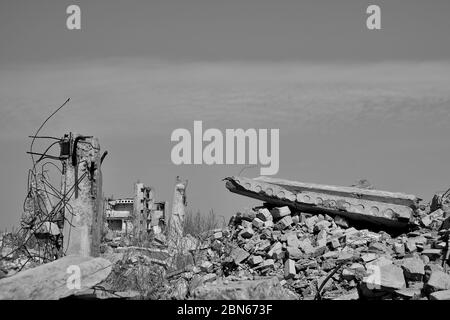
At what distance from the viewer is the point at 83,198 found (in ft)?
35.4

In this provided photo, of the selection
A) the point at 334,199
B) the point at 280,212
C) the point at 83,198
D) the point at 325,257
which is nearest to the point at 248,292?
the point at 325,257

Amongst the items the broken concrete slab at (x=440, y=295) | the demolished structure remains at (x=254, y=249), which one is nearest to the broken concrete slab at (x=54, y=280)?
the demolished structure remains at (x=254, y=249)

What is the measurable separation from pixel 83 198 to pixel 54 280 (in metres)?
2.57

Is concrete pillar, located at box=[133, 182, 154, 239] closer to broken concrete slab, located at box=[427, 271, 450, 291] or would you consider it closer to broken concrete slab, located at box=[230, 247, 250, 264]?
broken concrete slab, located at box=[230, 247, 250, 264]

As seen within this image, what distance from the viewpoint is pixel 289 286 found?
1128 cm

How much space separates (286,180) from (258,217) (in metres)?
0.97

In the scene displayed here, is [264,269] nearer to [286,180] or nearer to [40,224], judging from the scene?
[286,180]

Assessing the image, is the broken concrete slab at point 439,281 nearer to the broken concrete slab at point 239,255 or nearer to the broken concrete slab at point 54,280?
the broken concrete slab at point 239,255

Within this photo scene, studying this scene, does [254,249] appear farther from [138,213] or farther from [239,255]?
[138,213]

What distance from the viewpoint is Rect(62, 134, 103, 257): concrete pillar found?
34.9 ft

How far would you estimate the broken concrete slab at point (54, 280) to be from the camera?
8.14 metres

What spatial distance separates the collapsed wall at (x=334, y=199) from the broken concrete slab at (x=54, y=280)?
5642 millimetres
